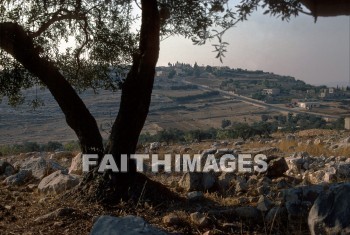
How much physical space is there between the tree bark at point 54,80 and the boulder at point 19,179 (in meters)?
3.02

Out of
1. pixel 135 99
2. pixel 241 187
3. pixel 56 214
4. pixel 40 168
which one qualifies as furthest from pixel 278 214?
pixel 40 168

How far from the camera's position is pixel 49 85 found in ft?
22.3

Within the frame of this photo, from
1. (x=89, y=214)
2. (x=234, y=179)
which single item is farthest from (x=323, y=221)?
(x=234, y=179)

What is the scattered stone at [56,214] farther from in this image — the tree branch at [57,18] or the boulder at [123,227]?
the tree branch at [57,18]

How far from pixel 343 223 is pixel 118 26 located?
5.64 m

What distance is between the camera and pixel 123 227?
3939mm

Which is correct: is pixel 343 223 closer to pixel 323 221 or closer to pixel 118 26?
pixel 323 221

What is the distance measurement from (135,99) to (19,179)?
4.42 m

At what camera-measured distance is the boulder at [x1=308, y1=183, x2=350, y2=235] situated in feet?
13.1

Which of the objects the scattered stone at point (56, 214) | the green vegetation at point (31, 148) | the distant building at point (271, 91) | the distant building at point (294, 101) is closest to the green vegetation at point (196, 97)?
the distant building at point (271, 91)

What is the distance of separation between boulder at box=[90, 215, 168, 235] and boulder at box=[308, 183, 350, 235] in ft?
4.97

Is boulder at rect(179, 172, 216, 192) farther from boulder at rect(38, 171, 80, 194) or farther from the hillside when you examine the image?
the hillside

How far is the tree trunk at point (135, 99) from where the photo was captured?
21.4 ft

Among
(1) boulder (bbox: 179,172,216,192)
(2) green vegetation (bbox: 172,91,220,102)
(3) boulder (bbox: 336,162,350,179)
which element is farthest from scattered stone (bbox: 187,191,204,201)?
(2) green vegetation (bbox: 172,91,220,102)
